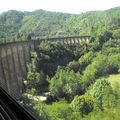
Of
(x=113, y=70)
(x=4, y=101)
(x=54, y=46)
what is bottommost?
(x=113, y=70)

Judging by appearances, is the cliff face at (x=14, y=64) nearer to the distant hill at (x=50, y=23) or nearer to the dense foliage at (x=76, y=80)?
the dense foliage at (x=76, y=80)

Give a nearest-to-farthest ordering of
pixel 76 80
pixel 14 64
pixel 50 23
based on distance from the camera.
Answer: pixel 14 64 → pixel 76 80 → pixel 50 23

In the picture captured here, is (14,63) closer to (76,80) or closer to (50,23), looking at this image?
(76,80)

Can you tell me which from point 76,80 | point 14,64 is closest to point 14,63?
point 14,64

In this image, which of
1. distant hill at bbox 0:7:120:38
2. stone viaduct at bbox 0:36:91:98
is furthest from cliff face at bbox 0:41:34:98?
distant hill at bbox 0:7:120:38

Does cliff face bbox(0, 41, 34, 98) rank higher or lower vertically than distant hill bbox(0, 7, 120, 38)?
higher

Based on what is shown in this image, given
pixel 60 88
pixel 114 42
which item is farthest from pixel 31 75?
pixel 114 42

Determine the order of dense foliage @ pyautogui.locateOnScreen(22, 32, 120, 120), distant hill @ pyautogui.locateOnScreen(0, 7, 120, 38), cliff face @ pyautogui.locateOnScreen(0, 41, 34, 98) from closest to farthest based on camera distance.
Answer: dense foliage @ pyautogui.locateOnScreen(22, 32, 120, 120) → cliff face @ pyautogui.locateOnScreen(0, 41, 34, 98) → distant hill @ pyautogui.locateOnScreen(0, 7, 120, 38)

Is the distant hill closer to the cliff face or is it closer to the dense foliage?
the dense foliage

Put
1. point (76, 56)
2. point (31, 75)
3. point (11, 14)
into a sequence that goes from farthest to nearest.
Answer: point (11, 14), point (76, 56), point (31, 75)

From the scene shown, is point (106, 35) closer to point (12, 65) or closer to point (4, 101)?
point (12, 65)

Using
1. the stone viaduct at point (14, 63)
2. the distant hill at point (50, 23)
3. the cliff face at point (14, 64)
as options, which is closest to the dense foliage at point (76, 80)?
Result: the stone viaduct at point (14, 63)
